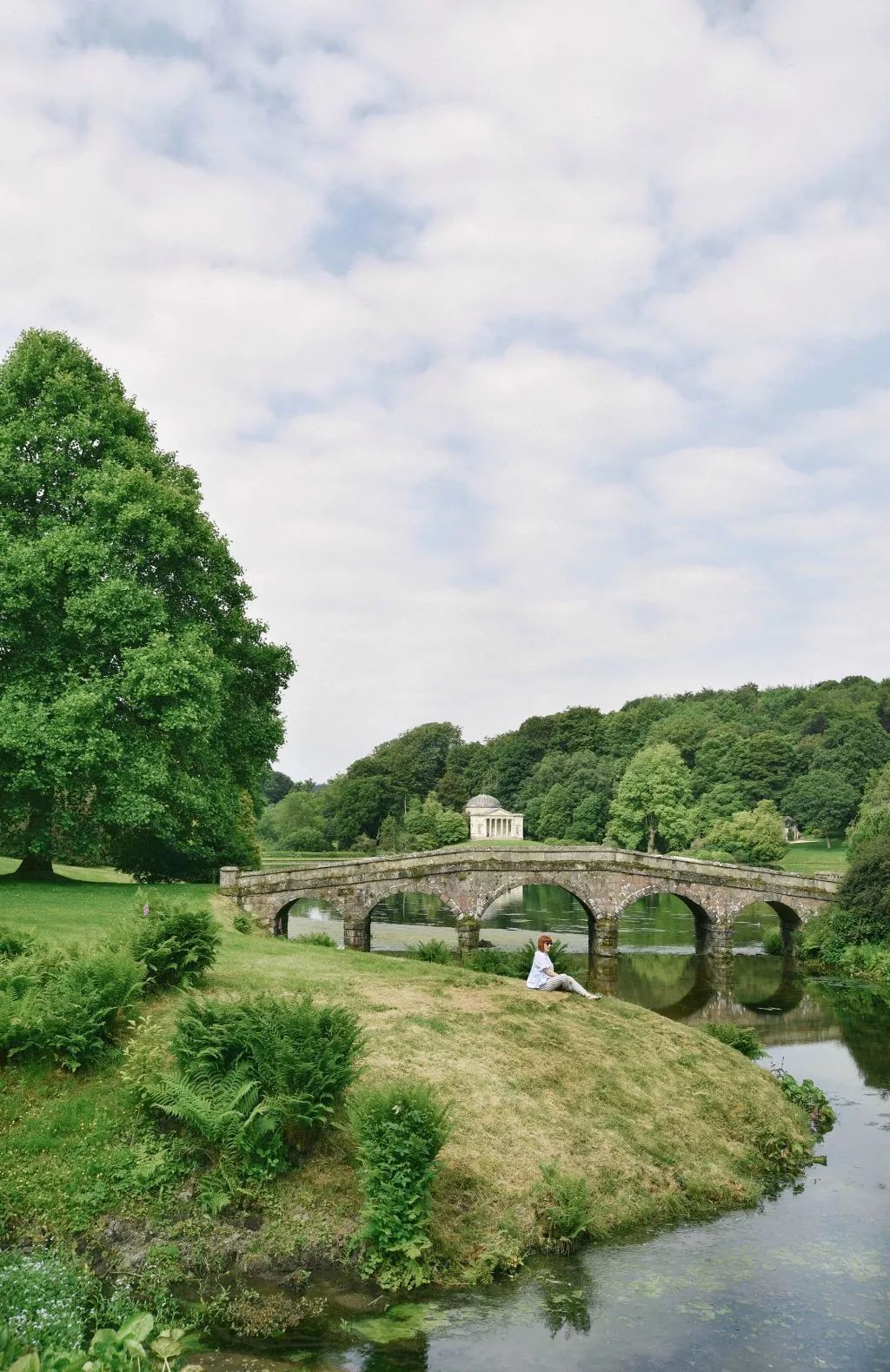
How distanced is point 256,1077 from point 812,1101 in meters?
12.3

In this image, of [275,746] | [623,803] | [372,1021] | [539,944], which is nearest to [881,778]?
[623,803]

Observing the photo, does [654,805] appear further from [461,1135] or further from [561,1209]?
[561,1209]

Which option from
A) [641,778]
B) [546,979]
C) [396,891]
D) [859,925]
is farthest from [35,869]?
[641,778]

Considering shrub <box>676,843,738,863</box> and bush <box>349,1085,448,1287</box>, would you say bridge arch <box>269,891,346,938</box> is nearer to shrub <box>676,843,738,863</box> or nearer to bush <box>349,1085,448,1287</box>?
bush <box>349,1085,448,1287</box>

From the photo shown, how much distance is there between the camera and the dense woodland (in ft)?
298

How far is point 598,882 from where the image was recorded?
1741 inches

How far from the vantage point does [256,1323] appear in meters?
10.5

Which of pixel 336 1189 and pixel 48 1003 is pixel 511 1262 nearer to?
pixel 336 1189

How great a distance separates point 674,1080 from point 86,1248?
10.5 meters

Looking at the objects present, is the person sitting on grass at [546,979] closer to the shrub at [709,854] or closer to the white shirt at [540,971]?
the white shirt at [540,971]

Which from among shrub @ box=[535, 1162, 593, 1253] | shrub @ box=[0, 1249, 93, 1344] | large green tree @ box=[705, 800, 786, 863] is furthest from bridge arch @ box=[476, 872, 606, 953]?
large green tree @ box=[705, 800, 786, 863]

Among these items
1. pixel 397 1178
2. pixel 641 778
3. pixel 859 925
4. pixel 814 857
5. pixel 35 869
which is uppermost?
pixel 641 778

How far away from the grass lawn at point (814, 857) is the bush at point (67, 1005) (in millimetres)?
62748

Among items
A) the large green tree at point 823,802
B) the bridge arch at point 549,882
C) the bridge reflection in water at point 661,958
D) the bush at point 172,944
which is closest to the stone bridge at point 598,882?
the bridge arch at point 549,882
